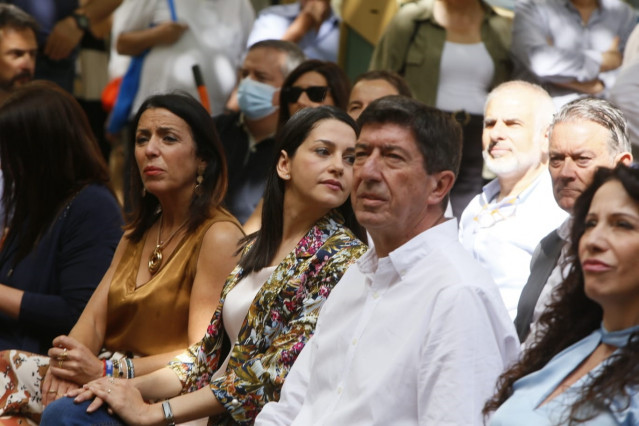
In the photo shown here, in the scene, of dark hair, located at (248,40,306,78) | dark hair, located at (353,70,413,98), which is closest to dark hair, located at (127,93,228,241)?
dark hair, located at (353,70,413,98)

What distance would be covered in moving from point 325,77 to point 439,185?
2276 millimetres

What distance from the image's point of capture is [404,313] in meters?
2.73

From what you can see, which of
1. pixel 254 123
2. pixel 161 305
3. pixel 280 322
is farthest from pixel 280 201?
pixel 254 123

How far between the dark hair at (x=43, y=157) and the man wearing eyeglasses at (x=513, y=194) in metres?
1.55

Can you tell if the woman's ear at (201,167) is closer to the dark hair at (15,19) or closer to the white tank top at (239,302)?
the white tank top at (239,302)


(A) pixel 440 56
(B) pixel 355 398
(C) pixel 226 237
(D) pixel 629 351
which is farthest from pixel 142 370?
(A) pixel 440 56

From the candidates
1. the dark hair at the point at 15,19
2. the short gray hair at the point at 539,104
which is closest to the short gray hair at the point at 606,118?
the short gray hair at the point at 539,104

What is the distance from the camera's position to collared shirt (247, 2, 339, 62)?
21.2 ft

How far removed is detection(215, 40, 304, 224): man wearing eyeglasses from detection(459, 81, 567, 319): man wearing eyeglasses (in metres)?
1.22

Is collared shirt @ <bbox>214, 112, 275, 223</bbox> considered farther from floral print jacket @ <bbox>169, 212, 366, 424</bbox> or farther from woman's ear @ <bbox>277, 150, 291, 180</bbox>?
floral print jacket @ <bbox>169, 212, 366, 424</bbox>

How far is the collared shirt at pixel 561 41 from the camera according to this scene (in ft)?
18.2

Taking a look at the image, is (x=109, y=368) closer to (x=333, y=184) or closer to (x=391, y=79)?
(x=333, y=184)

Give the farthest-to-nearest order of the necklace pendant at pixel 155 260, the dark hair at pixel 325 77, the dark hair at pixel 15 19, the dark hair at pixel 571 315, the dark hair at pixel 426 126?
1. the dark hair at pixel 15 19
2. the dark hair at pixel 325 77
3. the necklace pendant at pixel 155 260
4. the dark hair at pixel 426 126
5. the dark hair at pixel 571 315

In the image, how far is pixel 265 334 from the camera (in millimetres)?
3340
